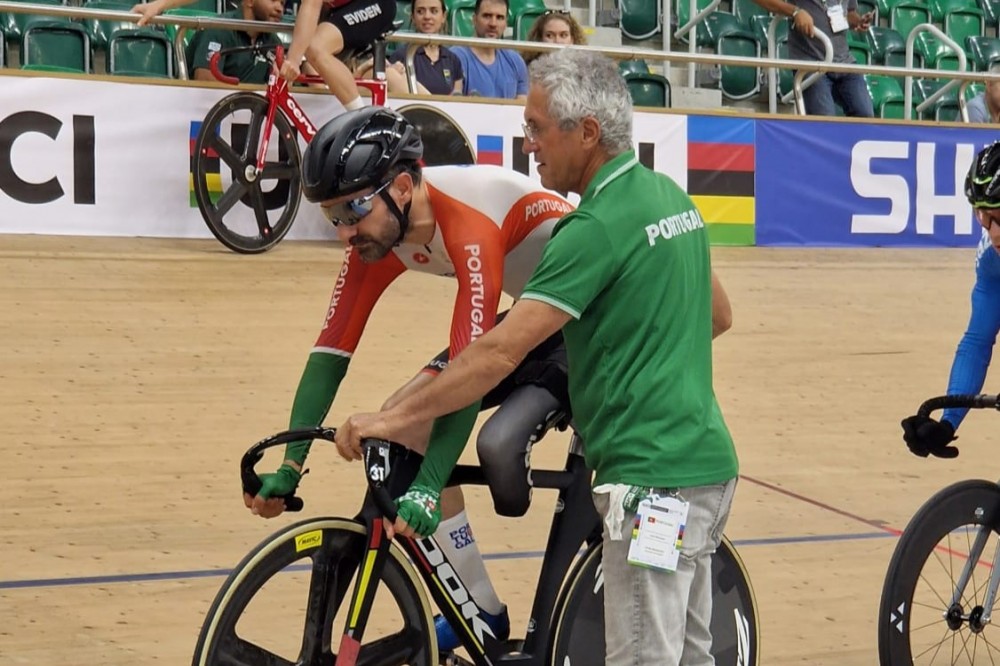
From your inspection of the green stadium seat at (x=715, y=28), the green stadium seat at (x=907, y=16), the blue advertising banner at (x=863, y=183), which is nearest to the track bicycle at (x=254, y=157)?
the blue advertising banner at (x=863, y=183)

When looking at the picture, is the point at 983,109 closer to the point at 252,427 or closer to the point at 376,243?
the point at 252,427

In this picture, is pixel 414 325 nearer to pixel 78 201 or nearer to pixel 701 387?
pixel 78 201

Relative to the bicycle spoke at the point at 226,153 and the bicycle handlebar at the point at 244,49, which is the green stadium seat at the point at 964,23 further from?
the bicycle spoke at the point at 226,153

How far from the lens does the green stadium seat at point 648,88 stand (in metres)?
9.80

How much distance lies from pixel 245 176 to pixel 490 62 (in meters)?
1.84

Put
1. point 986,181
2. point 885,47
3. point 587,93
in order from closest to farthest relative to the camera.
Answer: point 587,93 → point 986,181 → point 885,47

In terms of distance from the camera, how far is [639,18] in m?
11.1

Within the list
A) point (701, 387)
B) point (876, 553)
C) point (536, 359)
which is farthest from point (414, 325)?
point (701, 387)

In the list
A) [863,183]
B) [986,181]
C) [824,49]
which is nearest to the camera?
[986,181]

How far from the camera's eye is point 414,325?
6805 millimetres

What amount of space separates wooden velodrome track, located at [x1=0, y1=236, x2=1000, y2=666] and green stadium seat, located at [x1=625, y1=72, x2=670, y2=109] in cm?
168

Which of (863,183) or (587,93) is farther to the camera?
(863,183)

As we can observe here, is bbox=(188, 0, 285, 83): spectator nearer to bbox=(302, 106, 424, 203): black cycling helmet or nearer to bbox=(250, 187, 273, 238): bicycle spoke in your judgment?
bbox=(250, 187, 273, 238): bicycle spoke

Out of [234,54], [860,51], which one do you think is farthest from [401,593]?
[860,51]
